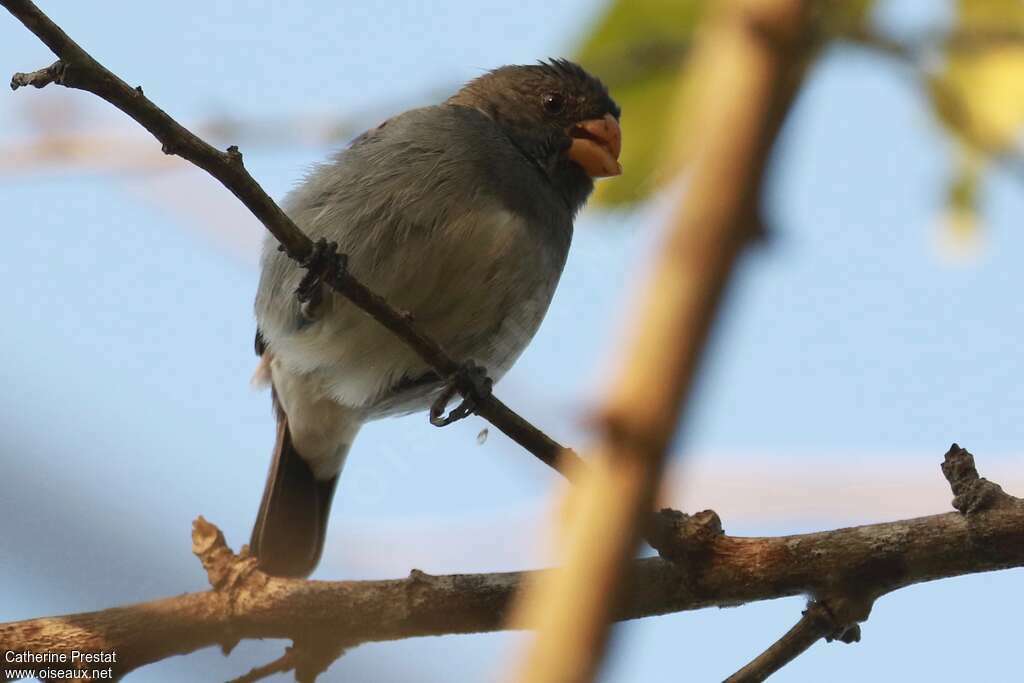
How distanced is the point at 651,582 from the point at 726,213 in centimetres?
188

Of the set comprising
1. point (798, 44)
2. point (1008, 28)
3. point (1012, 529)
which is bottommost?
point (798, 44)

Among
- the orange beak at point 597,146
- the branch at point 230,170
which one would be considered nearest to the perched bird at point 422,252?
the orange beak at point 597,146

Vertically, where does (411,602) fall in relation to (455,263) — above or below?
below

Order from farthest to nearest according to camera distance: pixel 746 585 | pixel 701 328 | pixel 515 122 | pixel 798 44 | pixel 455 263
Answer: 1. pixel 515 122
2. pixel 455 263
3. pixel 746 585
4. pixel 798 44
5. pixel 701 328

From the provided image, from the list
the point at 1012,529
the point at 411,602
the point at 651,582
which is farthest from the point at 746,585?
the point at 411,602

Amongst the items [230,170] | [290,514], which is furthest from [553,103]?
[230,170]

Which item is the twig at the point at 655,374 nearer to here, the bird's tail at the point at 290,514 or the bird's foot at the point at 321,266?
the bird's foot at the point at 321,266

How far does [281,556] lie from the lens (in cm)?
515

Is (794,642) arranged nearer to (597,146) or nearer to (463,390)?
(463,390)

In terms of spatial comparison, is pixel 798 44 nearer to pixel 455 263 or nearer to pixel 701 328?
pixel 701 328

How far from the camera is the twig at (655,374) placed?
0.94m

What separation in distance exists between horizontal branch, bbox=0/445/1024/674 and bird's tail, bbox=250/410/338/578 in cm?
176

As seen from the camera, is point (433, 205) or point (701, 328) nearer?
point (701, 328)

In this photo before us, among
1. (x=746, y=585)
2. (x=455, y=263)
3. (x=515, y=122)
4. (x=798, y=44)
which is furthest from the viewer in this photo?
(x=515, y=122)
